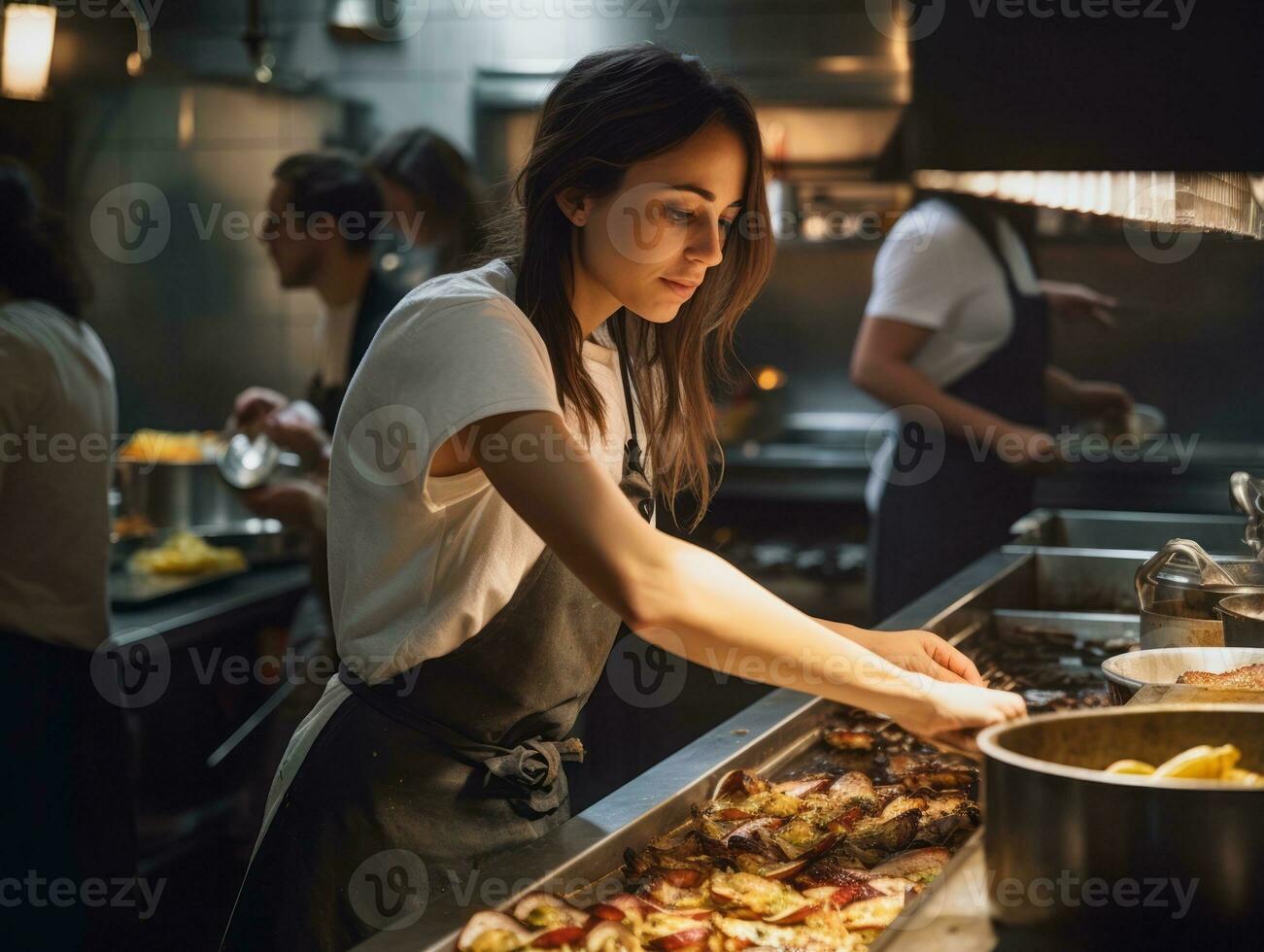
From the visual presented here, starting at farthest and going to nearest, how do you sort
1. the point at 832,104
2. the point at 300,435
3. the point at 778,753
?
the point at 832,104
the point at 300,435
the point at 778,753

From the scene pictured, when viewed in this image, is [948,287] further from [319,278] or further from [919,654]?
[919,654]

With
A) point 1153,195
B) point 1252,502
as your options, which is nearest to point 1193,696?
point 1252,502

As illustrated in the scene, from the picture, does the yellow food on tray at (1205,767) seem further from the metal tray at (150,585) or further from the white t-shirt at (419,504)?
the metal tray at (150,585)

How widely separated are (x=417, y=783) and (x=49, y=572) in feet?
5.18

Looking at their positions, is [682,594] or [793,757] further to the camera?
[793,757]

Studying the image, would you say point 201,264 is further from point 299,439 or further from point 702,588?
point 702,588

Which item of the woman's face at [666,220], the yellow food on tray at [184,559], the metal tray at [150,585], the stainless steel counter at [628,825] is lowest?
the metal tray at [150,585]

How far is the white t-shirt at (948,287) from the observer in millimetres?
3730

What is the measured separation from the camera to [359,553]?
5.21ft

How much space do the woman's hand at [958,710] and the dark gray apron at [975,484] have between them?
258 centimetres

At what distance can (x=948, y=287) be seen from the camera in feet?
12.2

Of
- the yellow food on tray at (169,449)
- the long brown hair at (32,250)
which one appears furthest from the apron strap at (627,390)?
the yellow food on tray at (169,449)

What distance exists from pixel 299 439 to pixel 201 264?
371 centimetres

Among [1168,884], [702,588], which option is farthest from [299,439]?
[1168,884]
